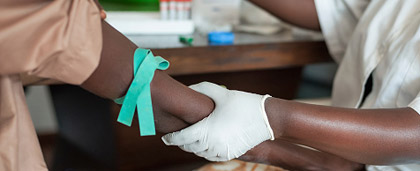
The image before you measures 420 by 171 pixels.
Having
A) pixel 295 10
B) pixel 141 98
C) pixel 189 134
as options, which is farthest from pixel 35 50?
pixel 295 10

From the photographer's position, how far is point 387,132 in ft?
2.17

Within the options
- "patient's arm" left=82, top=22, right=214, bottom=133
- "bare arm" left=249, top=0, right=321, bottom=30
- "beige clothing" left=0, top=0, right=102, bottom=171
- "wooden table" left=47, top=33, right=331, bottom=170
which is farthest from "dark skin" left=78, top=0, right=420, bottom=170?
"bare arm" left=249, top=0, right=321, bottom=30

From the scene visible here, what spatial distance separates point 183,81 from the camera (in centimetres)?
120

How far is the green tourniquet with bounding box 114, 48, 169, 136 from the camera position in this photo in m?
0.60

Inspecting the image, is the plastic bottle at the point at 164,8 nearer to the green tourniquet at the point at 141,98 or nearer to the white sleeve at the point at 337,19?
the white sleeve at the point at 337,19

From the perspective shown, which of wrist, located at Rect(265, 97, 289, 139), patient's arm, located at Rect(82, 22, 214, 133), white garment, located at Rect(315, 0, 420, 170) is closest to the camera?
patient's arm, located at Rect(82, 22, 214, 133)

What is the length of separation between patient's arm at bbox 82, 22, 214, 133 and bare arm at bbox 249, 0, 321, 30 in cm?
53

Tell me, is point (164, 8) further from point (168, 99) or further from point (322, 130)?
point (322, 130)

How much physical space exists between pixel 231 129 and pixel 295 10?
601 mm

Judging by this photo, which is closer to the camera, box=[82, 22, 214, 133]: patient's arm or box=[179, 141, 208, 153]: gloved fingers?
box=[82, 22, 214, 133]: patient's arm

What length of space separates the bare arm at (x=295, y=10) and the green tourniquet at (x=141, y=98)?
2.06 ft

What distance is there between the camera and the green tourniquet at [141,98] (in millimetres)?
601

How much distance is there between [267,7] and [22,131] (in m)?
0.82

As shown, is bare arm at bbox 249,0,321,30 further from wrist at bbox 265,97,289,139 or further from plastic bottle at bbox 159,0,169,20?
wrist at bbox 265,97,289,139
